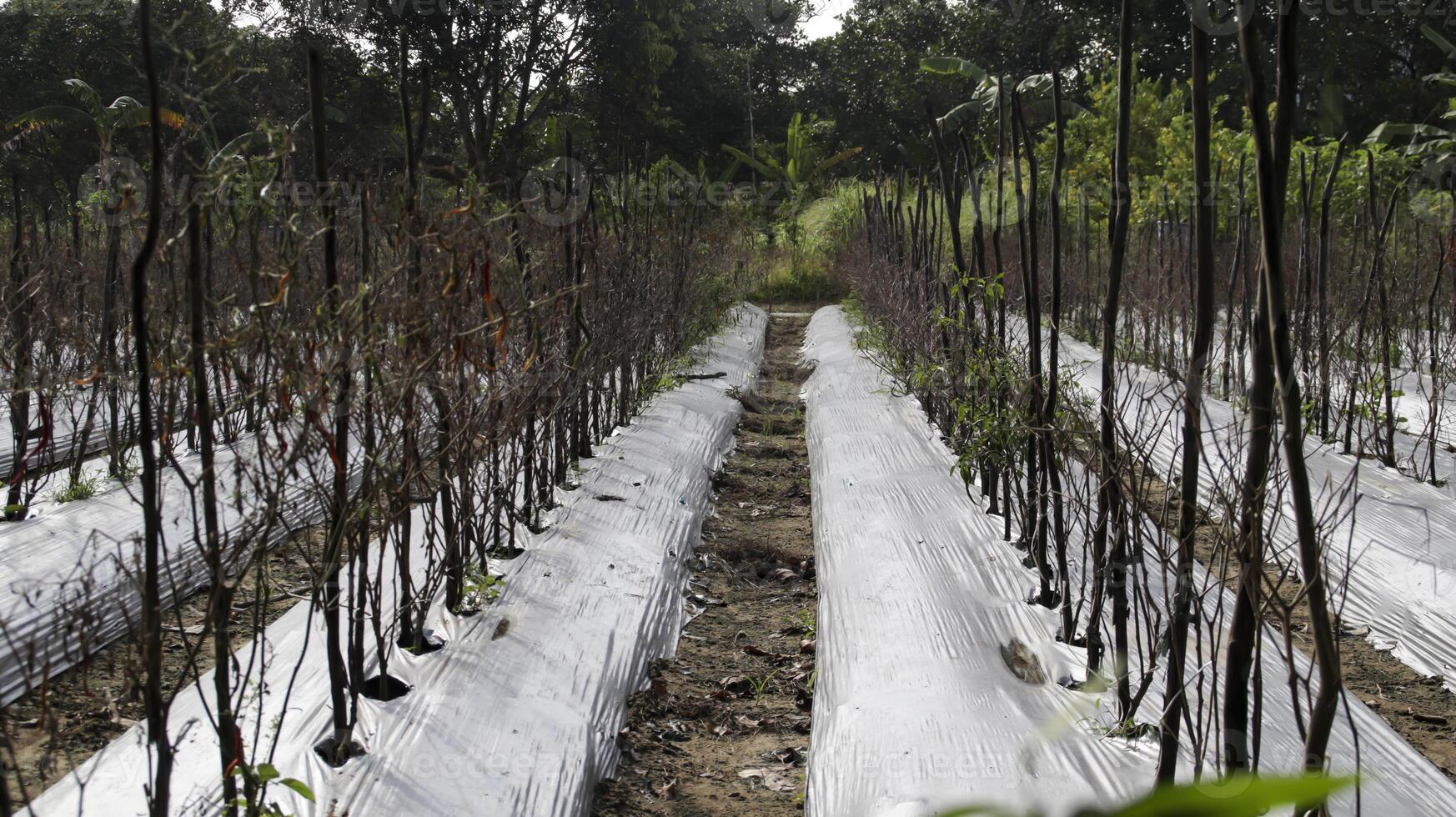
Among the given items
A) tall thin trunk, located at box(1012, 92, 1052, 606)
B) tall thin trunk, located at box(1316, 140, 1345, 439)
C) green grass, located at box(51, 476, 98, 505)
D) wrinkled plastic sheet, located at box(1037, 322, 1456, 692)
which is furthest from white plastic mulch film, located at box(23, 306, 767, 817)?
tall thin trunk, located at box(1316, 140, 1345, 439)

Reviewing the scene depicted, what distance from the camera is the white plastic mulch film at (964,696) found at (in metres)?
2.36

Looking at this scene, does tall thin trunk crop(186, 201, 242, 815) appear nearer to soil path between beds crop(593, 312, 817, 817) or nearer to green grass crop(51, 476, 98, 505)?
soil path between beds crop(593, 312, 817, 817)

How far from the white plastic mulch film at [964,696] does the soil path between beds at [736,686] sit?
7.9 inches

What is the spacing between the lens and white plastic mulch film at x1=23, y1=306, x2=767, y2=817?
237cm

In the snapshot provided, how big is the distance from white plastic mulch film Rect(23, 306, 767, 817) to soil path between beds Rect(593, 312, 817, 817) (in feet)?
0.34

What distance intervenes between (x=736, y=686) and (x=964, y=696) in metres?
0.97

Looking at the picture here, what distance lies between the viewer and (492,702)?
2836 mm

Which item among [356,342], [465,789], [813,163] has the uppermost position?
[813,163]

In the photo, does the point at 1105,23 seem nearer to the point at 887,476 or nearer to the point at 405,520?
the point at 887,476

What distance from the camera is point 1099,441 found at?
7.50ft

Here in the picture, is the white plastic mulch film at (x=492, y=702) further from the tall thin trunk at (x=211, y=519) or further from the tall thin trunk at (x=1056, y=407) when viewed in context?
the tall thin trunk at (x=1056, y=407)

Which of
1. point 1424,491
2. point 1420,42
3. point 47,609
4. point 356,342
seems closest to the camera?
point 356,342

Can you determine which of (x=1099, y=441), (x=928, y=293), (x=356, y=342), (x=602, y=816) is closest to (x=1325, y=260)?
Answer: (x=928, y=293)

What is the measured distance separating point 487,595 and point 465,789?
3.83 feet
